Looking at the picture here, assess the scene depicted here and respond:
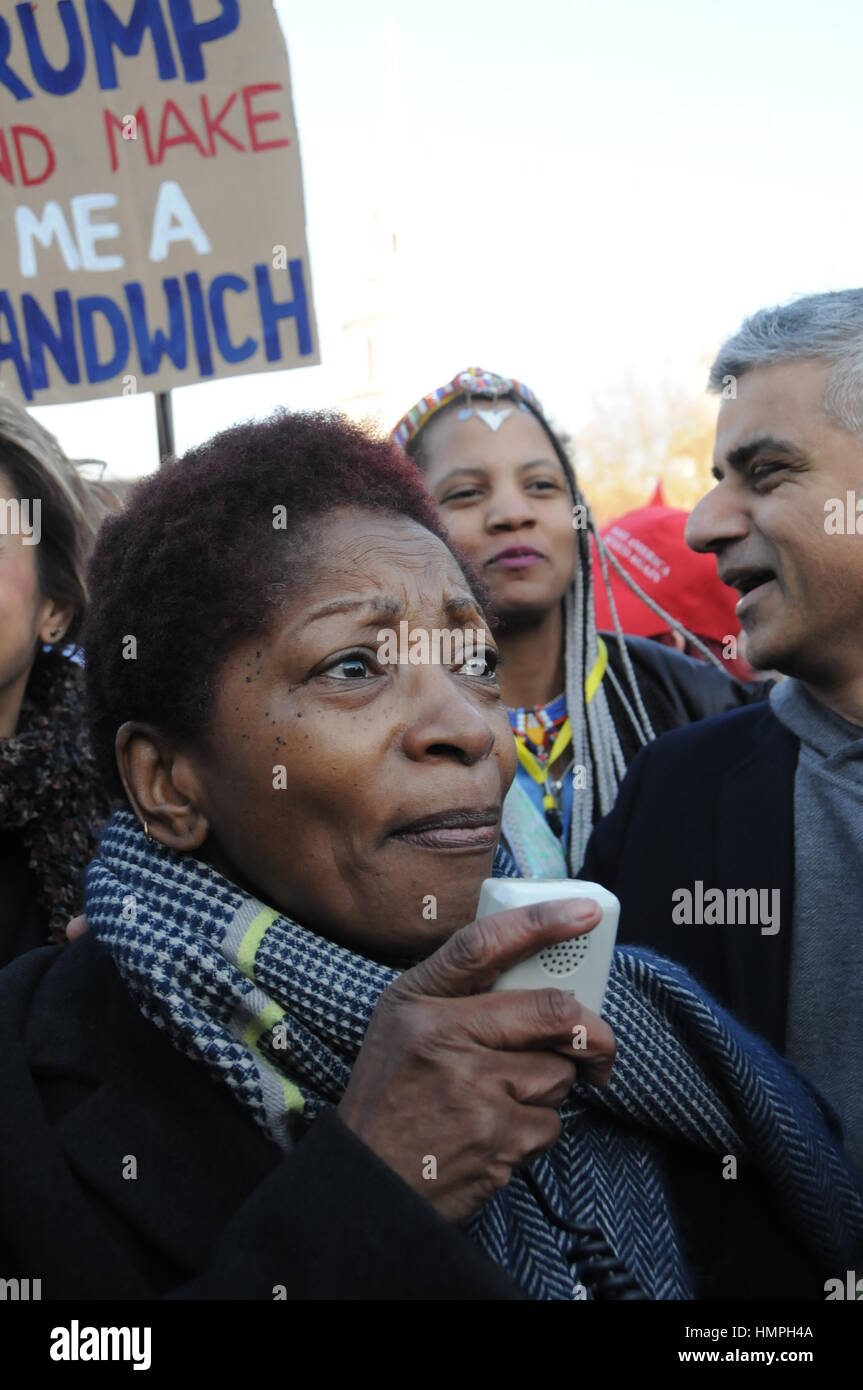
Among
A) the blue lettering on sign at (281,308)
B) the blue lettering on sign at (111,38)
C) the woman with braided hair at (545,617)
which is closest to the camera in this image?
the woman with braided hair at (545,617)

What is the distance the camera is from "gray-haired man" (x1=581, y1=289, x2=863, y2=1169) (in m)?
2.46

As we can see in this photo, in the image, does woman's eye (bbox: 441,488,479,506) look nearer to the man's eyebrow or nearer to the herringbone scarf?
the man's eyebrow

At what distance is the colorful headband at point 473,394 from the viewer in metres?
3.95

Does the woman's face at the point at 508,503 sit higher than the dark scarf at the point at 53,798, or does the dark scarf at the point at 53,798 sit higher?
the woman's face at the point at 508,503

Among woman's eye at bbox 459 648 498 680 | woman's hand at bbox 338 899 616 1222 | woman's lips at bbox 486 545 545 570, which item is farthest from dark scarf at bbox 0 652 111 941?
woman's hand at bbox 338 899 616 1222

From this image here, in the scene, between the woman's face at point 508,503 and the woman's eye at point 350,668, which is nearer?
the woman's eye at point 350,668

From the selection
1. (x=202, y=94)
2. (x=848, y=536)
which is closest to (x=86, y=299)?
(x=202, y=94)

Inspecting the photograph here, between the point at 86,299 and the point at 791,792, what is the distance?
3.07 meters

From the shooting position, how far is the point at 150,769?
1861 millimetres

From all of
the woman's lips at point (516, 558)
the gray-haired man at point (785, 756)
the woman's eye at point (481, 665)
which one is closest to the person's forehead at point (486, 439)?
the woman's lips at point (516, 558)

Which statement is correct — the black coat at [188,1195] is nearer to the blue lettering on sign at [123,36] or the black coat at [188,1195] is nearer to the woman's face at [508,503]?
the woman's face at [508,503]

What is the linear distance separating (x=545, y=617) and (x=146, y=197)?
2053mm

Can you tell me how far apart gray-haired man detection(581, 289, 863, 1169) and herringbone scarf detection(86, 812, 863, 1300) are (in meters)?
0.50

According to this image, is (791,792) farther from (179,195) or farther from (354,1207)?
(179,195)
